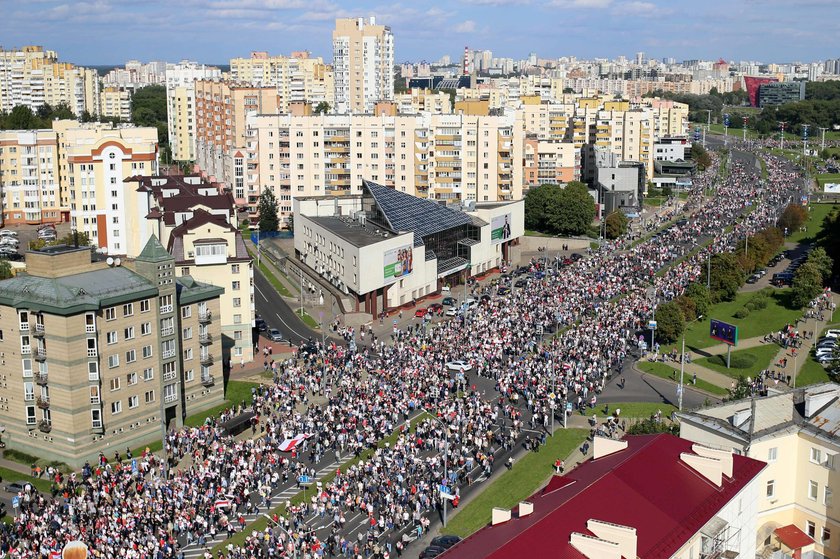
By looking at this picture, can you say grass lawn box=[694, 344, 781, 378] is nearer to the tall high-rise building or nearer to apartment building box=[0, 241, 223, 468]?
apartment building box=[0, 241, 223, 468]

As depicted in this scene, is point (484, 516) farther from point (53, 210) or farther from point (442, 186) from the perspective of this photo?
point (53, 210)

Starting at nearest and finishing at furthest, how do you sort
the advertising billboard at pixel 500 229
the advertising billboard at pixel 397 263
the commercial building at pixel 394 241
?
the commercial building at pixel 394 241 < the advertising billboard at pixel 397 263 < the advertising billboard at pixel 500 229

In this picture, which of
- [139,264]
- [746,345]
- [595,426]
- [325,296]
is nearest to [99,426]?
[139,264]

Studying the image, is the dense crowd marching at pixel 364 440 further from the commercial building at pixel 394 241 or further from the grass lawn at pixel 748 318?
the commercial building at pixel 394 241

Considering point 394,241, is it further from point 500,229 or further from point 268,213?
point 268,213

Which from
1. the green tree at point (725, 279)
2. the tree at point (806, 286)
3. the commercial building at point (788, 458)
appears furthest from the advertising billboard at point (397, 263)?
the commercial building at point (788, 458)

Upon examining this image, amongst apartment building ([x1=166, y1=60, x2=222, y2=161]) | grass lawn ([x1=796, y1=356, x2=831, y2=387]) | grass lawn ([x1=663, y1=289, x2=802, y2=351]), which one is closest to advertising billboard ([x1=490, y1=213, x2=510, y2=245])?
grass lawn ([x1=663, y1=289, x2=802, y2=351])
